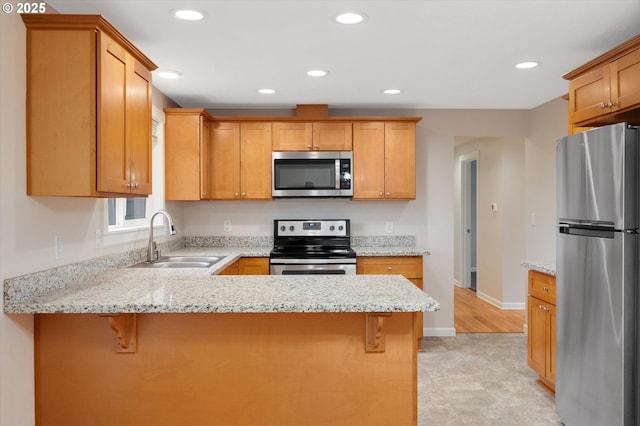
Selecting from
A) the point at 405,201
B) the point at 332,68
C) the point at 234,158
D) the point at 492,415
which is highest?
the point at 332,68

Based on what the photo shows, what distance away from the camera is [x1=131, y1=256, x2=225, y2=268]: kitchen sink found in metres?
3.45

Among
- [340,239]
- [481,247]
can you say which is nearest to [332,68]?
[340,239]

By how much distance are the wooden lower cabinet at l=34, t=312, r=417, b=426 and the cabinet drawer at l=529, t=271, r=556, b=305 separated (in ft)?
5.36

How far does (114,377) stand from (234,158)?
9.12 feet

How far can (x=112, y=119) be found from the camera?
2174mm

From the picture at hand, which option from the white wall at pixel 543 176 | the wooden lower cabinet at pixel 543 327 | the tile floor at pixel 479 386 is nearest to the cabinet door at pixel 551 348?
the wooden lower cabinet at pixel 543 327

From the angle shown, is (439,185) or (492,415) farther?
(439,185)

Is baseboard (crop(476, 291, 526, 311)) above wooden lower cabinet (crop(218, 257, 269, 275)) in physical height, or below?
below

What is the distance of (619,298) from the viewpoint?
2314mm

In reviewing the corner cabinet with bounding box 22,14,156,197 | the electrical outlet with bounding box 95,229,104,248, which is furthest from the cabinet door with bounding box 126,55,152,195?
the electrical outlet with bounding box 95,229,104,248

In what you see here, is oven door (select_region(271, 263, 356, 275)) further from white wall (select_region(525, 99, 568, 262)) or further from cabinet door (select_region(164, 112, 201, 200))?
white wall (select_region(525, 99, 568, 262))

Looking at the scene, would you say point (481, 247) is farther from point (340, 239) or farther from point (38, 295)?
point (38, 295)

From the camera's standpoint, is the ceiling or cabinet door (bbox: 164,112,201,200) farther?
cabinet door (bbox: 164,112,201,200)

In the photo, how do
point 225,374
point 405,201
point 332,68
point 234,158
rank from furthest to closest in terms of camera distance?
point 405,201, point 234,158, point 332,68, point 225,374
